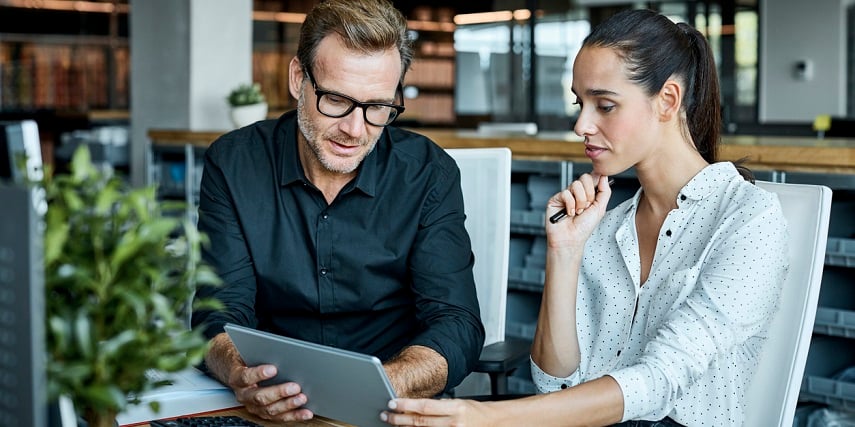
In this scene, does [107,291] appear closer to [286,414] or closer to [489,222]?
[286,414]

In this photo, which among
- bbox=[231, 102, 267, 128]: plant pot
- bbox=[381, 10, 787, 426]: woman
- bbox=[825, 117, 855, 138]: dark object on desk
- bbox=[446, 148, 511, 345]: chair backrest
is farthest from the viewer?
bbox=[231, 102, 267, 128]: plant pot

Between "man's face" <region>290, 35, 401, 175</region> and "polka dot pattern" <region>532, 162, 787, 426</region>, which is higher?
"man's face" <region>290, 35, 401, 175</region>

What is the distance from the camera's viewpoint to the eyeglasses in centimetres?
A: 184

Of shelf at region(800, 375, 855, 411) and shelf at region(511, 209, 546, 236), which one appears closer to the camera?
shelf at region(800, 375, 855, 411)

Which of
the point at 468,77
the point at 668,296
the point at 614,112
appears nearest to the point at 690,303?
the point at 668,296

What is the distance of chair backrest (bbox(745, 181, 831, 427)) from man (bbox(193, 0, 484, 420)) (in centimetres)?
51

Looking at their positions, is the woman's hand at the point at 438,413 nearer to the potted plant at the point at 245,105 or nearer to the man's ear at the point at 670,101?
the man's ear at the point at 670,101

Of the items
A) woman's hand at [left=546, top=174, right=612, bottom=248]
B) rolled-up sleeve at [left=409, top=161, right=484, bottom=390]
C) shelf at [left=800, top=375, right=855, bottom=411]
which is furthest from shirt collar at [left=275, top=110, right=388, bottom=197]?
shelf at [left=800, top=375, right=855, bottom=411]

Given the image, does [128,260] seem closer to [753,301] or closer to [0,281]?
[0,281]

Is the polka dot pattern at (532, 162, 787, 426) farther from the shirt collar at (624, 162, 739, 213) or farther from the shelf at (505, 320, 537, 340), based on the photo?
the shelf at (505, 320, 537, 340)

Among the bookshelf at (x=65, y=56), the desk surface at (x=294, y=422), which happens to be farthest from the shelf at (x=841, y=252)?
the bookshelf at (x=65, y=56)

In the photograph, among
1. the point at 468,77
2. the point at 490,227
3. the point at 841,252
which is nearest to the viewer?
the point at 490,227

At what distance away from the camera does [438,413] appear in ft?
4.33

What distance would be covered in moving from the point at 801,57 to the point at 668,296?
24.0 ft
